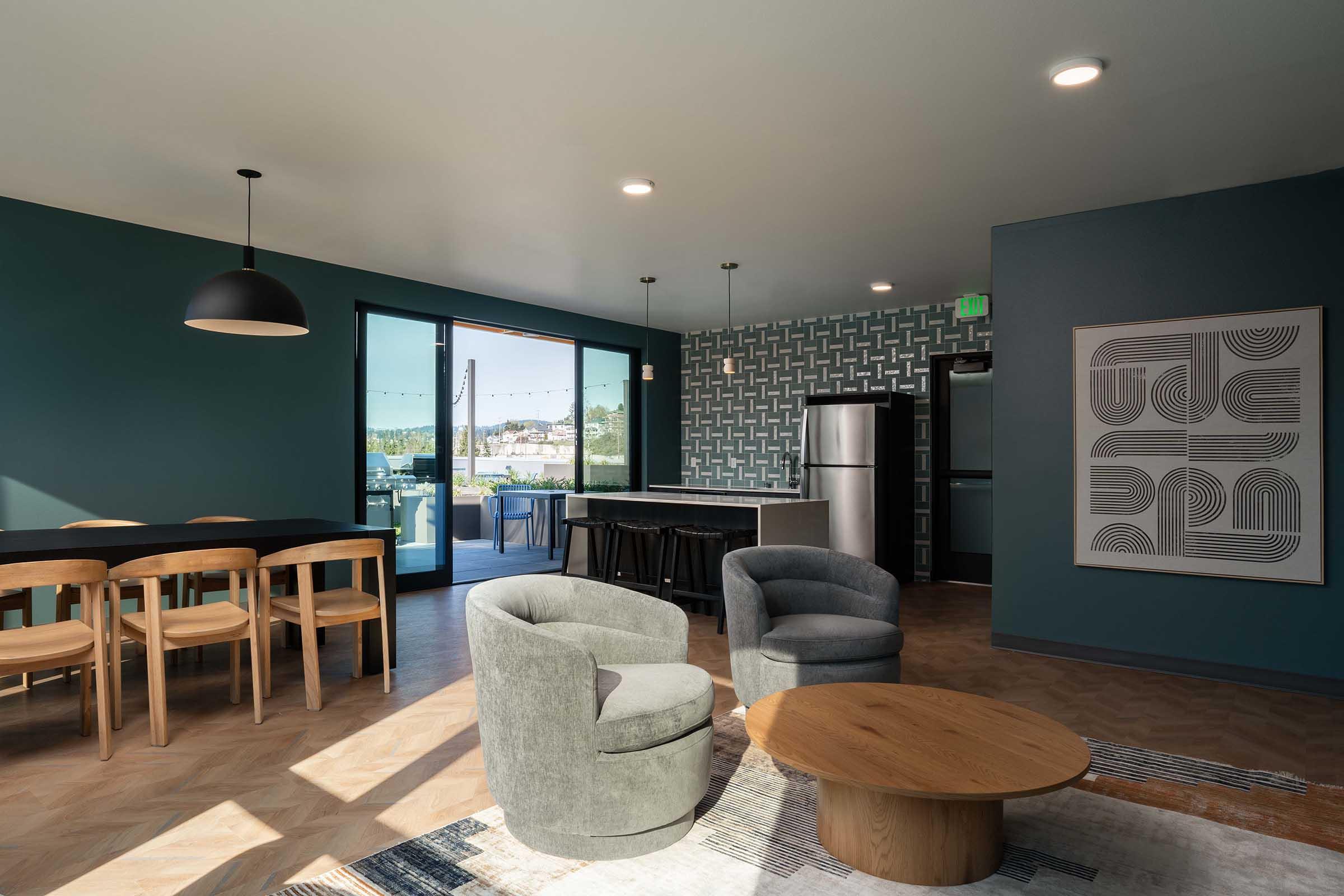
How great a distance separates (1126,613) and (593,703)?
374 cm

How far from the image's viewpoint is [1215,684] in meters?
4.18

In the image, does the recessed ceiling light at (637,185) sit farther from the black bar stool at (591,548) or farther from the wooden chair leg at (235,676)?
the wooden chair leg at (235,676)

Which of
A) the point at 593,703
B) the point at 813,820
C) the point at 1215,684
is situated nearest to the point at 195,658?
the point at 593,703

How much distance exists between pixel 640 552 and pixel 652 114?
12.8 ft

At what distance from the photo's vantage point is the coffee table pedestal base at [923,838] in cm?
212

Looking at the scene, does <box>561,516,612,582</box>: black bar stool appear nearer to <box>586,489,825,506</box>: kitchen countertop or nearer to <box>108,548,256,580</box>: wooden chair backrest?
<box>586,489,825,506</box>: kitchen countertop

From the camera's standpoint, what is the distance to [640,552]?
6520 mm

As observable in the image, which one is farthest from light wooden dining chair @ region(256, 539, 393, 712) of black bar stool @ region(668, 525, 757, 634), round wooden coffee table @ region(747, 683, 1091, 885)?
round wooden coffee table @ region(747, 683, 1091, 885)

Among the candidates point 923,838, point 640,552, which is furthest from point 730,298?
point 923,838

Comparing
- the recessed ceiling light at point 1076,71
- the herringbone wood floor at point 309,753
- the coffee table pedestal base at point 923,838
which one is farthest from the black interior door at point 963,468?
the coffee table pedestal base at point 923,838

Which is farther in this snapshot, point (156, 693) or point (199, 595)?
point (199, 595)

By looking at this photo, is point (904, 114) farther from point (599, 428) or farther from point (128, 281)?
point (599, 428)

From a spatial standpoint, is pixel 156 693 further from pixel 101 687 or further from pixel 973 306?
pixel 973 306

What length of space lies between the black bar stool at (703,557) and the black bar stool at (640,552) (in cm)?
15
